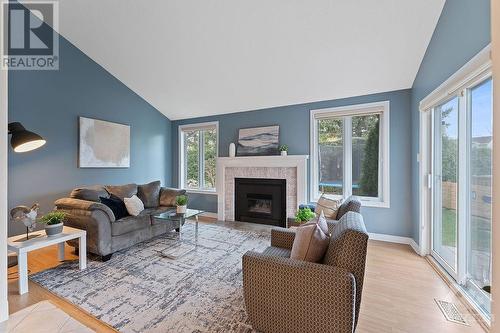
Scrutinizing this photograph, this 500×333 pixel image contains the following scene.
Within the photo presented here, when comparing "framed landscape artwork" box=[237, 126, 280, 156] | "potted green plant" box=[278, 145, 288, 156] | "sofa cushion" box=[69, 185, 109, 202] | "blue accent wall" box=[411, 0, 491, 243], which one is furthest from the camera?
"framed landscape artwork" box=[237, 126, 280, 156]

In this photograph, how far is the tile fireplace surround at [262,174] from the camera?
4203mm

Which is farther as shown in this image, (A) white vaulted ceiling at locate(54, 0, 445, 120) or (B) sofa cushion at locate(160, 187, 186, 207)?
(B) sofa cushion at locate(160, 187, 186, 207)

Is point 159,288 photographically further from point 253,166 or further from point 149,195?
point 253,166

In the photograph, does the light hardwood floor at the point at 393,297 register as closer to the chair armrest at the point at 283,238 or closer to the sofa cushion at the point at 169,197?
the chair armrest at the point at 283,238

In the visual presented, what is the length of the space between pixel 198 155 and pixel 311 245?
446 cm

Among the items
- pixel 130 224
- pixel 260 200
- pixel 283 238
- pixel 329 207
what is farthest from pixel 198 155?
pixel 283 238

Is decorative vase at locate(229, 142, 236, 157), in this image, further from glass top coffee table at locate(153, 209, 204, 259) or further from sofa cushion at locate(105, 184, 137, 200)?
sofa cushion at locate(105, 184, 137, 200)

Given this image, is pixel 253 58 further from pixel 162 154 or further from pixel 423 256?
pixel 423 256

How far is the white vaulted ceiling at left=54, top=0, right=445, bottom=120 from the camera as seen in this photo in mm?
2719

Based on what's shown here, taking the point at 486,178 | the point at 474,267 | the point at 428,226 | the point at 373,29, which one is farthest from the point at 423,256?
the point at 373,29

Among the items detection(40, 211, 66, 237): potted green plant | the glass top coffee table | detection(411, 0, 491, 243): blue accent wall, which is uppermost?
detection(411, 0, 491, 243): blue accent wall

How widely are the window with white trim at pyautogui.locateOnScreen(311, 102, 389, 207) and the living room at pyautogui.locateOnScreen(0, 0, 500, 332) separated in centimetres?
3

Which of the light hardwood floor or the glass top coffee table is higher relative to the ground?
the glass top coffee table

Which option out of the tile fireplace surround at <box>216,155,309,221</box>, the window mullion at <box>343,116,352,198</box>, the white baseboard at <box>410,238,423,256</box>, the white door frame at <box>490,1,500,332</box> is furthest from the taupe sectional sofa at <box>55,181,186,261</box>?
the white baseboard at <box>410,238,423,256</box>
